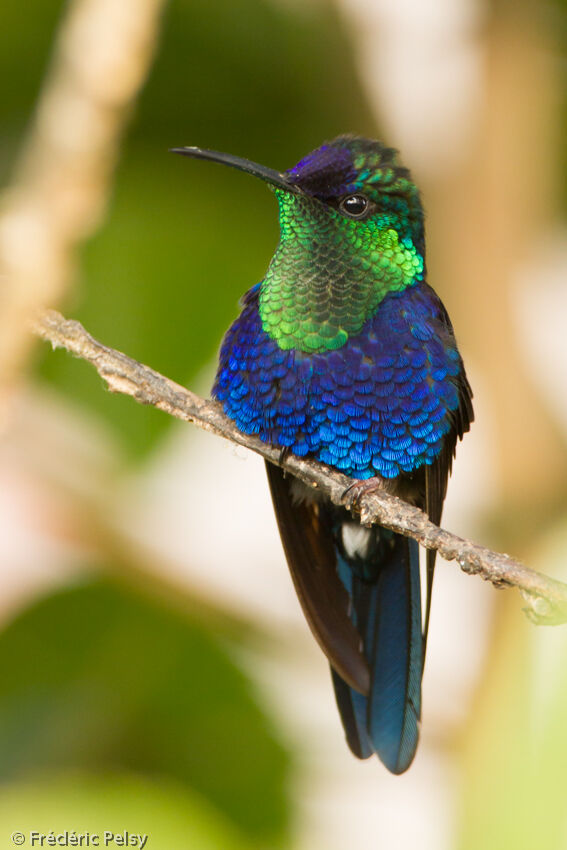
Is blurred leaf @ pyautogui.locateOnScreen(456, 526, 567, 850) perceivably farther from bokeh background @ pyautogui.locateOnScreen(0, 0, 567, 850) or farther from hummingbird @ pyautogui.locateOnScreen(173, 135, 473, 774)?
bokeh background @ pyautogui.locateOnScreen(0, 0, 567, 850)

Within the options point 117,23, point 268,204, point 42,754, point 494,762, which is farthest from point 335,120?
point 494,762

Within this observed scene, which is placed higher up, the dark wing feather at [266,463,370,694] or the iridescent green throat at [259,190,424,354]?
the iridescent green throat at [259,190,424,354]

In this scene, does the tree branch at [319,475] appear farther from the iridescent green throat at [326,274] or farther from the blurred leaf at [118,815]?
the blurred leaf at [118,815]

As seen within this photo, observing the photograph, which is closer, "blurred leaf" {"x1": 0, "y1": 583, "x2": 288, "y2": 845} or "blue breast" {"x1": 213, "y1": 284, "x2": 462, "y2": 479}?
"blue breast" {"x1": 213, "y1": 284, "x2": 462, "y2": 479}

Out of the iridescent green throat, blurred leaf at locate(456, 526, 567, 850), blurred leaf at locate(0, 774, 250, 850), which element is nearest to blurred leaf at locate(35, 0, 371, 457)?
the iridescent green throat

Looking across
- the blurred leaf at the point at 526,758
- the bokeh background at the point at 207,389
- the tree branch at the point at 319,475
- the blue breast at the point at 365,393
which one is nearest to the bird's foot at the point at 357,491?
the tree branch at the point at 319,475

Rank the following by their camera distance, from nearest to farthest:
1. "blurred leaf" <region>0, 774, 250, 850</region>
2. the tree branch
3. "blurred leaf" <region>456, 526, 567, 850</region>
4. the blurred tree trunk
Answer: "blurred leaf" <region>456, 526, 567, 850</region>
the tree branch
"blurred leaf" <region>0, 774, 250, 850</region>
the blurred tree trunk

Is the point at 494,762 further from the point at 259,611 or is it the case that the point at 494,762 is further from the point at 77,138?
the point at 259,611
